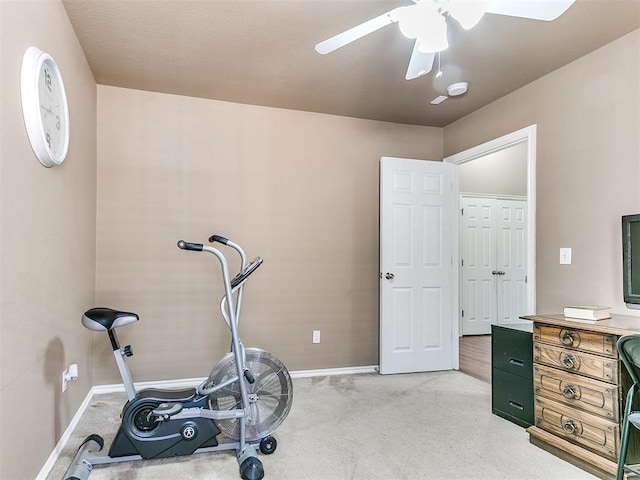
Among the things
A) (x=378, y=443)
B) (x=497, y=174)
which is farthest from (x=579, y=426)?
(x=497, y=174)

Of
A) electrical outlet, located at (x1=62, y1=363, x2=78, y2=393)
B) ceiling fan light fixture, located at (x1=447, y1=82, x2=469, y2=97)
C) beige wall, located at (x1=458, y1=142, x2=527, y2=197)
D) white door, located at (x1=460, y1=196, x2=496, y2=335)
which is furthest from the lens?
beige wall, located at (x1=458, y1=142, x2=527, y2=197)

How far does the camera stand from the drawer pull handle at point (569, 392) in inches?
86.1

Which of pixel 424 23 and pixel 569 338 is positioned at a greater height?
pixel 424 23

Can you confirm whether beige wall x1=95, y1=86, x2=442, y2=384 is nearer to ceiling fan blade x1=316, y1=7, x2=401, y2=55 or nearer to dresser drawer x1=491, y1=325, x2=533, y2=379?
dresser drawer x1=491, y1=325, x2=533, y2=379

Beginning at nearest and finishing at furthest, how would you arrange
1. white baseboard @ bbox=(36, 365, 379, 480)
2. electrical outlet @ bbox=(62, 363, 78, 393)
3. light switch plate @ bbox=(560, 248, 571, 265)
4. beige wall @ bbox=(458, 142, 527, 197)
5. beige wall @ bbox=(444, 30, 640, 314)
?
white baseboard @ bbox=(36, 365, 379, 480) → electrical outlet @ bbox=(62, 363, 78, 393) → beige wall @ bbox=(444, 30, 640, 314) → light switch plate @ bbox=(560, 248, 571, 265) → beige wall @ bbox=(458, 142, 527, 197)

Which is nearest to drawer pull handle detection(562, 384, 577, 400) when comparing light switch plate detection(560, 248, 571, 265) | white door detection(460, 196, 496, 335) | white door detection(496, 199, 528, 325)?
light switch plate detection(560, 248, 571, 265)

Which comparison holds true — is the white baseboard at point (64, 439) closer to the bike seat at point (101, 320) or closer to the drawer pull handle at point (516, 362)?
the bike seat at point (101, 320)

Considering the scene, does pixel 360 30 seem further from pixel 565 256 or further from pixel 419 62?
pixel 565 256

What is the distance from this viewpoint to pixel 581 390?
2150 mm

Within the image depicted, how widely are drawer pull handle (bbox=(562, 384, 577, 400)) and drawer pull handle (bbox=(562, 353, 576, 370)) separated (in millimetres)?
101

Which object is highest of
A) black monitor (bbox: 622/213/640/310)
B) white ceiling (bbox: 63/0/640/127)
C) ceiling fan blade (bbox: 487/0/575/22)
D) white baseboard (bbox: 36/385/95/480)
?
white ceiling (bbox: 63/0/640/127)

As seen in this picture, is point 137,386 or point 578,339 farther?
point 137,386

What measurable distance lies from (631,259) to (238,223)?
9.24 ft

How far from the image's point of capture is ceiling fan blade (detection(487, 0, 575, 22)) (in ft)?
5.24
